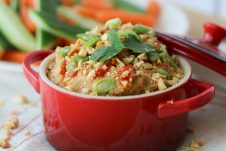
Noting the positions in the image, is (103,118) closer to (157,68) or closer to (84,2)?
(157,68)

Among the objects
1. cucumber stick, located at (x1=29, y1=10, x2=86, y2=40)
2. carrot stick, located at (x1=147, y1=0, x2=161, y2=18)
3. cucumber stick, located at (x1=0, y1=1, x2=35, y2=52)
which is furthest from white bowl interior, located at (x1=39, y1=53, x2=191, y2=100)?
carrot stick, located at (x1=147, y1=0, x2=161, y2=18)

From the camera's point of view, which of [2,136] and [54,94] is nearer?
[54,94]

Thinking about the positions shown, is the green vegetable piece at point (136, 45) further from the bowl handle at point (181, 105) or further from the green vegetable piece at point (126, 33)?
the bowl handle at point (181, 105)

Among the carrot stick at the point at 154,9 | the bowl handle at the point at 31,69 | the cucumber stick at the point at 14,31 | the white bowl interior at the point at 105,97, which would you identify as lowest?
the cucumber stick at the point at 14,31

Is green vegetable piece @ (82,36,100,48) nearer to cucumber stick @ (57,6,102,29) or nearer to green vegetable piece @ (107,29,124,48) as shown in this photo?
green vegetable piece @ (107,29,124,48)

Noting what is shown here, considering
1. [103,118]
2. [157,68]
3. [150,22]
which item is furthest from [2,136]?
[150,22]

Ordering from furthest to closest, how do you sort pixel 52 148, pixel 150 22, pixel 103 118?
1. pixel 150 22
2. pixel 52 148
3. pixel 103 118

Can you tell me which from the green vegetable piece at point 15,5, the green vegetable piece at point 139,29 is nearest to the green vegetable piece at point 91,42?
the green vegetable piece at point 139,29
